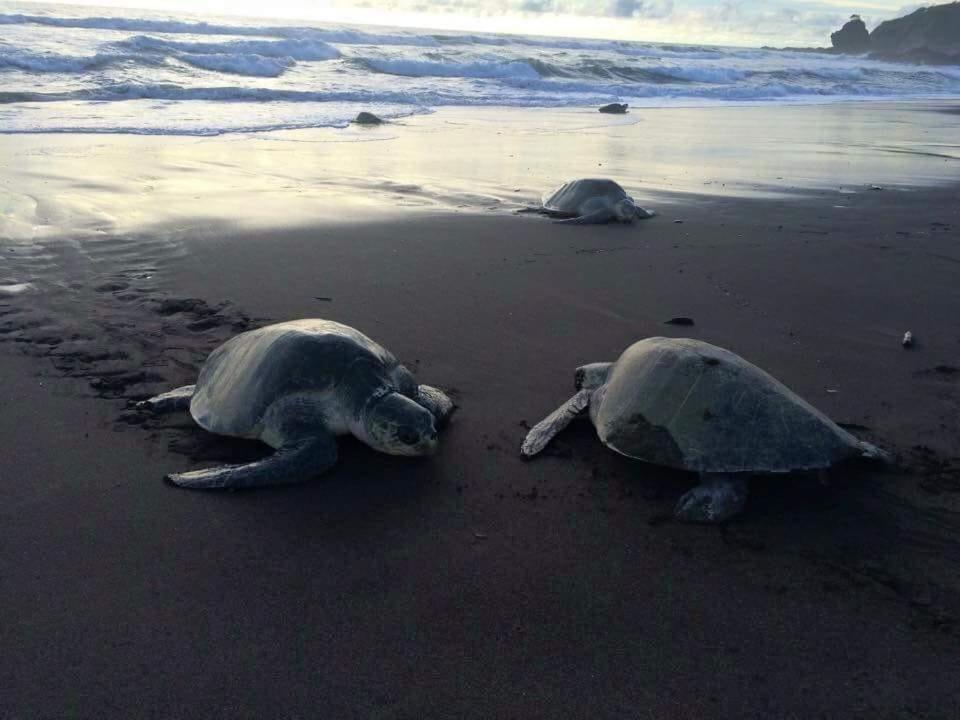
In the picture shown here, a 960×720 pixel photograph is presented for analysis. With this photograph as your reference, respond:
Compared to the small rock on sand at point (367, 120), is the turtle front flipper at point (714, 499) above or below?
below

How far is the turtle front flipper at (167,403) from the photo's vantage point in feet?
11.6

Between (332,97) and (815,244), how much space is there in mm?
15464

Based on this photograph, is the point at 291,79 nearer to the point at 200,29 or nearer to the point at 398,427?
the point at 200,29

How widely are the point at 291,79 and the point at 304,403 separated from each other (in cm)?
2187

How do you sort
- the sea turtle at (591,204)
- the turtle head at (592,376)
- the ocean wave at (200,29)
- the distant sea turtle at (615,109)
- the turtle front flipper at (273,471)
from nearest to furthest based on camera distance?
the turtle front flipper at (273,471), the turtle head at (592,376), the sea turtle at (591,204), the distant sea turtle at (615,109), the ocean wave at (200,29)

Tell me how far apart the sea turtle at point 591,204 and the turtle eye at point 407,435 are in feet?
16.3

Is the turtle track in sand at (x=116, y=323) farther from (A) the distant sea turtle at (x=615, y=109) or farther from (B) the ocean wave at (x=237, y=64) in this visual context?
(B) the ocean wave at (x=237, y=64)

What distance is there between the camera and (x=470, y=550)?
8.79ft

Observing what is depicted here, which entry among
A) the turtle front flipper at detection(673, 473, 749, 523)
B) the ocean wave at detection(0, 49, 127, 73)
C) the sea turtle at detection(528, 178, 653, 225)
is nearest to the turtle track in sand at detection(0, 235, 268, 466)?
the turtle front flipper at detection(673, 473, 749, 523)

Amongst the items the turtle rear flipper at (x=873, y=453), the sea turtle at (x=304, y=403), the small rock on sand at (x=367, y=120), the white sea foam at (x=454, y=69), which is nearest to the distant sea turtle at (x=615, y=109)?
the small rock on sand at (x=367, y=120)

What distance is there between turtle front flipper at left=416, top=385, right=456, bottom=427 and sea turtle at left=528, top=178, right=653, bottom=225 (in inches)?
173

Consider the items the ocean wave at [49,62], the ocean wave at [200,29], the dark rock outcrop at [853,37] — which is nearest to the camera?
the ocean wave at [49,62]

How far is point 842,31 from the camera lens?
94562mm

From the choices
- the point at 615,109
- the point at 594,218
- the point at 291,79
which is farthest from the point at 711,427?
the point at 291,79
